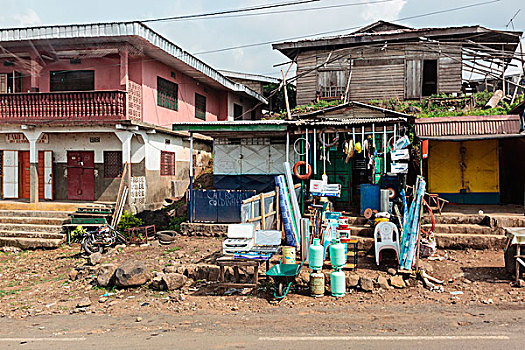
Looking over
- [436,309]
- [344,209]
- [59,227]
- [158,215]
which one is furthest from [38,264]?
[436,309]

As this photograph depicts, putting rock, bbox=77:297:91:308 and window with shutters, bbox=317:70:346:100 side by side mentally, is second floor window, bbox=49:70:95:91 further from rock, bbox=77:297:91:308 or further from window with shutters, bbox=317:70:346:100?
window with shutters, bbox=317:70:346:100

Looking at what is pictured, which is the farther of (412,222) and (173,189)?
(173,189)

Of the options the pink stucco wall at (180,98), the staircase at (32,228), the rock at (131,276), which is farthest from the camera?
the pink stucco wall at (180,98)

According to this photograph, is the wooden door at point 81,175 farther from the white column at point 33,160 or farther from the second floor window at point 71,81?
the second floor window at point 71,81

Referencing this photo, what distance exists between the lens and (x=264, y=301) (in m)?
8.09

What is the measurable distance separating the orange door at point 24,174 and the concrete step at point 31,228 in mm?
3428

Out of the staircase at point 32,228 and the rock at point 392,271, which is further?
the staircase at point 32,228

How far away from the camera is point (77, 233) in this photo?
14352mm

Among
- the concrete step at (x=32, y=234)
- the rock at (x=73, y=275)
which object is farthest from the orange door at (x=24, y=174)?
the rock at (x=73, y=275)

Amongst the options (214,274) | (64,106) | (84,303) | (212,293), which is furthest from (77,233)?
(212,293)

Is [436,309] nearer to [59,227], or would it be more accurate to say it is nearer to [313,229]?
[313,229]

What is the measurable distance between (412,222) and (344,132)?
5053mm

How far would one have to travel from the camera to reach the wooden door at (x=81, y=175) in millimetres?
17047

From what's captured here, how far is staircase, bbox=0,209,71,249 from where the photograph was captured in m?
14.1
